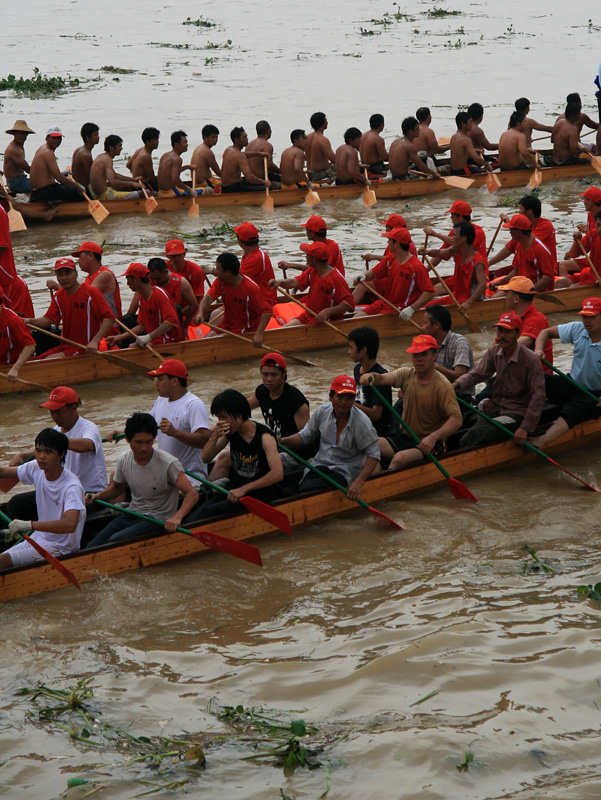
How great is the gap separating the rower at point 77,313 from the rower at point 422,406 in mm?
3717

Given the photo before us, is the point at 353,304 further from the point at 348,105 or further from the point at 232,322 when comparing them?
the point at 348,105

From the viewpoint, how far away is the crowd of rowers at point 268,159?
1659 centimetres

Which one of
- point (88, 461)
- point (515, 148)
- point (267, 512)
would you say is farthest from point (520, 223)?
point (515, 148)

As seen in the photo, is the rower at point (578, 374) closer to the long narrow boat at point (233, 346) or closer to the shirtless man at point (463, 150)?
the long narrow boat at point (233, 346)

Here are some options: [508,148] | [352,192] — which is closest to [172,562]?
[352,192]

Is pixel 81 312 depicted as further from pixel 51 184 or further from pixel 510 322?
pixel 51 184

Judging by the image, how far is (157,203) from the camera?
682 inches

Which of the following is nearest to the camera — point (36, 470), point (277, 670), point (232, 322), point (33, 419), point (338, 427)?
point (277, 670)

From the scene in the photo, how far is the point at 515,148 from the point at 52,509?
14.9 metres

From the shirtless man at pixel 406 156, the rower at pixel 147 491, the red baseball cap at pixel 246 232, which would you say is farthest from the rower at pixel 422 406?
the shirtless man at pixel 406 156

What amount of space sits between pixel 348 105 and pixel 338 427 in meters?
22.1

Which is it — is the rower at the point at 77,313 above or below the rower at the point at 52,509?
above

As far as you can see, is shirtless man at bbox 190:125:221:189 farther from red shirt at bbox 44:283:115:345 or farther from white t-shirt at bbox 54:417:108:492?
white t-shirt at bbox 54:417:108:492

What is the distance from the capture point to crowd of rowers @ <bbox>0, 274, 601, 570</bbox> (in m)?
6.96
